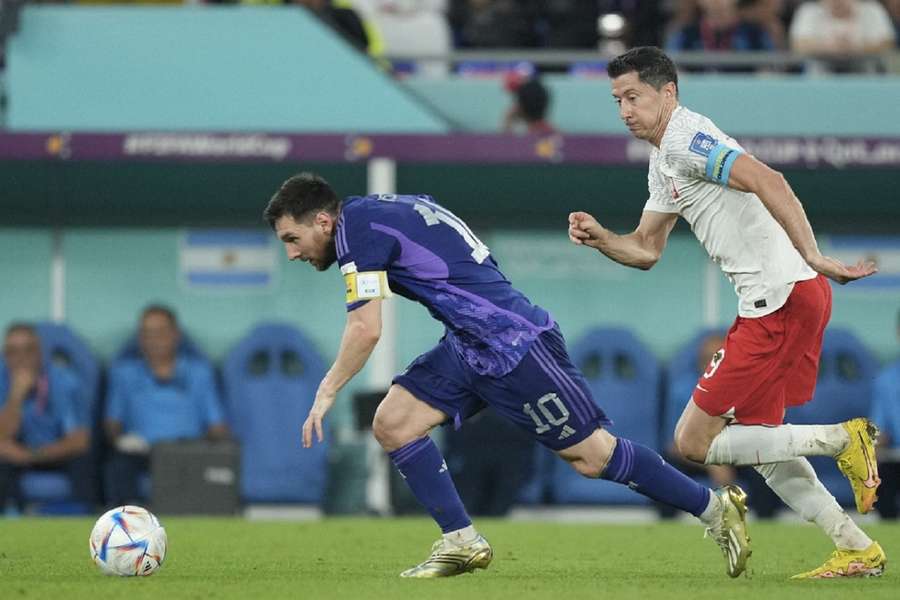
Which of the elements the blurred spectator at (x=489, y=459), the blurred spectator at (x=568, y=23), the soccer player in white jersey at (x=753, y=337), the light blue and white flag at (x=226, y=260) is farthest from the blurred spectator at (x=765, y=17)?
the soccer player in white jersey at (x=753, y=337)

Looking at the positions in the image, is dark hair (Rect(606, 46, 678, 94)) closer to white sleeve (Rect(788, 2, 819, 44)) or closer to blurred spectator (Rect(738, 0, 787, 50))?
white sleeve (Rect(788, 2, 819, 44))

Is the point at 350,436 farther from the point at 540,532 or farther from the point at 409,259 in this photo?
the point at 409,259

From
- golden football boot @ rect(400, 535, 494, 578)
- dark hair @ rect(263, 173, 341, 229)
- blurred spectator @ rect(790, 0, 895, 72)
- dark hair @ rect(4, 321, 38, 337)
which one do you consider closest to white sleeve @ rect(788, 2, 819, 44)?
blurred spectator @ rect(790, 0, 895, 72)

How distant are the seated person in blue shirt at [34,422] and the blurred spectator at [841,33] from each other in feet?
20.6

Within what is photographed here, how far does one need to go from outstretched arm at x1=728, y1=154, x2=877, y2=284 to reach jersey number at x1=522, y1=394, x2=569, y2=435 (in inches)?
43.2

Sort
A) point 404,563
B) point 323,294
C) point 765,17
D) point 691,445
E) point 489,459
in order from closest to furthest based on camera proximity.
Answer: point 691,445
point 404,563
point 489,459
point 765,17
point 323,294

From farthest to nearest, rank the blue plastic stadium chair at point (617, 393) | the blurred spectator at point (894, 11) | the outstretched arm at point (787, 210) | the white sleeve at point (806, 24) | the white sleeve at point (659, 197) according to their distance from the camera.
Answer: the blurred spectator at point (894, 11)
the white sleeve at point (806, 24)
the blue plastic stadium chair at point (617, 393)
the white sleeve at point (659, 197)
the outstretched arm at point (787, 210)

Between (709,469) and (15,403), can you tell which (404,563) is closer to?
(709,469)

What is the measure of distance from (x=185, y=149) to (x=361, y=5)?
8.11 ft

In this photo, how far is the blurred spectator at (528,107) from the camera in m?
13.5

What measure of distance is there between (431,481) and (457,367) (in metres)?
0.47

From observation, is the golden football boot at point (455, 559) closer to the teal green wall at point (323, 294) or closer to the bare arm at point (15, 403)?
the bare arm at point (15, 403)

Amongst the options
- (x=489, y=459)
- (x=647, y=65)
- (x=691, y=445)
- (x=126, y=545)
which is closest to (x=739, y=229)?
(x=647, y=65)

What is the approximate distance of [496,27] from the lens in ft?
49.5
